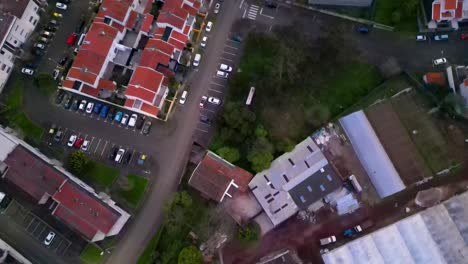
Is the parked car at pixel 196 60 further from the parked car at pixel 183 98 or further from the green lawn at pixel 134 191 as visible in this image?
the green lawn at pixel 134 191

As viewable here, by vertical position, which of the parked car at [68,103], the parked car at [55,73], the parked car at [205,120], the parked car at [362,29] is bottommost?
the parked car at [68,103]

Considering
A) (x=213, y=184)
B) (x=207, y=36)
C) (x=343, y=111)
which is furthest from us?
(x=207, y=36)

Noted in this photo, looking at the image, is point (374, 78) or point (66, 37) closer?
point (374, 78)

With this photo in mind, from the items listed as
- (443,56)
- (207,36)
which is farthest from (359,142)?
(207,36)

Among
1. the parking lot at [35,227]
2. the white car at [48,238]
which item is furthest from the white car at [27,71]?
the white car at [48,238]

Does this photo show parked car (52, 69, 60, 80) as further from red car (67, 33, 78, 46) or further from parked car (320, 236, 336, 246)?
parked car (320, 236, 336, 246)

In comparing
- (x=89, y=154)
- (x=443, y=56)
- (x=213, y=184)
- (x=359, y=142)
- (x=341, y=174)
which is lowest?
(x=89, y=154)

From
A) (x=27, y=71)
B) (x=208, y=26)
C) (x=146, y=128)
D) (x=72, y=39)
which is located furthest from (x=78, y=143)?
(x=208, y=26)

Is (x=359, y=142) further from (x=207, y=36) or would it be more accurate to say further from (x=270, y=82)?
(x=207, y=36)
